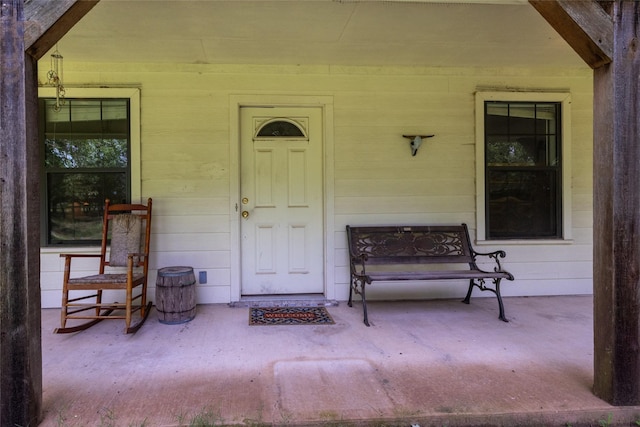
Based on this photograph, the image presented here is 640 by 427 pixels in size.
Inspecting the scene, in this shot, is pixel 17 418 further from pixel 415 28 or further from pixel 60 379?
pixel 415 28

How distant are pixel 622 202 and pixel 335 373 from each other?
1.77 m

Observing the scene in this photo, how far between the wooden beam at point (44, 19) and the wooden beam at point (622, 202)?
2569mm

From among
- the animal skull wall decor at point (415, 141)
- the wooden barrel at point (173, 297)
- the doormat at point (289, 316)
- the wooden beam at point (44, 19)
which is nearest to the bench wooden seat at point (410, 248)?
the doormat at point (289, 316)

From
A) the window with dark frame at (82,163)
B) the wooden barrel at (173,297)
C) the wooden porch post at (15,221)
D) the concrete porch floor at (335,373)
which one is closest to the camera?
the wooden porch post at (15,221)

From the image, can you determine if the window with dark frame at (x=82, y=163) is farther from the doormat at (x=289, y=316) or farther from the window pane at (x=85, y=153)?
the doormat at (x=289, y=316)

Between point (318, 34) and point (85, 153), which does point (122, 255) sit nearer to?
point (85, 153)

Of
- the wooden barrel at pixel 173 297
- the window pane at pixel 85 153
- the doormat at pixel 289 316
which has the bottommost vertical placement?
the doormat at pixel 289 316

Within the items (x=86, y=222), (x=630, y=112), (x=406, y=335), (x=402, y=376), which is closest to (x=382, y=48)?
(x=630, y=112)

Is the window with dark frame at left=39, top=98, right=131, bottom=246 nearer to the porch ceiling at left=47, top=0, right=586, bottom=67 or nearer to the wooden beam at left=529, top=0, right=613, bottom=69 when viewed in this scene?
the porch ceiling at left=47, top=0, right=586, bottom=67

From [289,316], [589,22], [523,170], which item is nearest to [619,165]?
[589,22]

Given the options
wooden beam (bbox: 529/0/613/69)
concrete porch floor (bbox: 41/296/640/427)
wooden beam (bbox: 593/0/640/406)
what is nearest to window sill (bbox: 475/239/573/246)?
concrete porch floor (bbox: 41/296/640/427)

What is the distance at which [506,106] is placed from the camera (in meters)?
4.04

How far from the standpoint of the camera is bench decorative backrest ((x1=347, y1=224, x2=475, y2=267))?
3672mm

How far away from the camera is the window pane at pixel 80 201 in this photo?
12.0 feet
